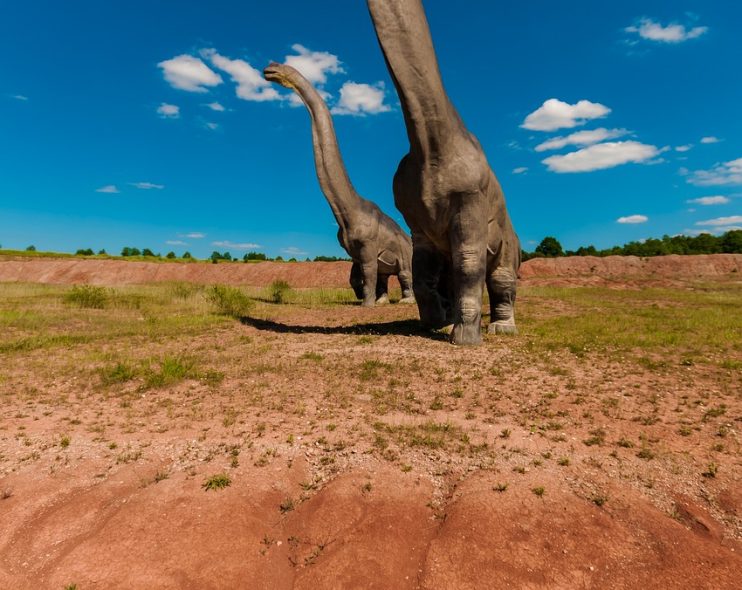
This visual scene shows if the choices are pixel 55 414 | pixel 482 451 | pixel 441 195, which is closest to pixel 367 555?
pixel 482 451

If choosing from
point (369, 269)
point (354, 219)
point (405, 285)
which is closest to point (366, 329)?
point (354, 219)

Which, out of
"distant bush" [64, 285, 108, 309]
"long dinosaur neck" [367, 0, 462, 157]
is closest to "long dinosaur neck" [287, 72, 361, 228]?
"long dinosaur neck" [367, 0, 462, 157]

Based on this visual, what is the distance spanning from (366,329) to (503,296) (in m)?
2.69

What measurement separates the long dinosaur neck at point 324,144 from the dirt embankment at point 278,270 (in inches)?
972

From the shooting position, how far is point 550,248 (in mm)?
45156

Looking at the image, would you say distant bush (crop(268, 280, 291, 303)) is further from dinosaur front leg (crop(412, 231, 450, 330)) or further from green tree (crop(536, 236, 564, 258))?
green tree (crop(536, 236, 564, 258))

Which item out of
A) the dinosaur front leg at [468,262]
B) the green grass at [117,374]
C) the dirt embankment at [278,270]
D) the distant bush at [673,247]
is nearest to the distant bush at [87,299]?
the green grass at [117,374]

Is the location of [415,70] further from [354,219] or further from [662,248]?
[662,248]

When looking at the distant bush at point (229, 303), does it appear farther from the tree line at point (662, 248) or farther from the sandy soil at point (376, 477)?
the tree line at point (662, 248)

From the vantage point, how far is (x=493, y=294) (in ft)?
27.6

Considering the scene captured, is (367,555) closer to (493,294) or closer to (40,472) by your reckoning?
(40,472)

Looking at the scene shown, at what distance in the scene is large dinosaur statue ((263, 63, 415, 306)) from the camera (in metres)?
9.16

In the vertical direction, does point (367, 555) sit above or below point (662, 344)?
below

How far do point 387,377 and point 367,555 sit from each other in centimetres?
305
